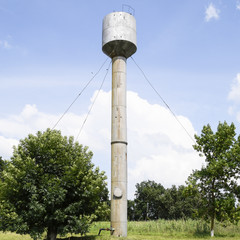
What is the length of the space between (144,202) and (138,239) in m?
73.9

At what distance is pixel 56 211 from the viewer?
2022 centimetres

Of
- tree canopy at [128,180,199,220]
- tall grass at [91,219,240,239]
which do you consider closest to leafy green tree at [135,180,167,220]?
tree canopy at [128,180,199,220]

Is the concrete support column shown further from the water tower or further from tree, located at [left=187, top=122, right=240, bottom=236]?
tree, located at [left=187, top=122, right=240, bottom=236]

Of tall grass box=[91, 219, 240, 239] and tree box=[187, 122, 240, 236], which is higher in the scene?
tree box=[187, 122, 240, 236]

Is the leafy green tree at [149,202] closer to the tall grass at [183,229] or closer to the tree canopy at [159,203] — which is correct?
the tree canopy at [159,203]

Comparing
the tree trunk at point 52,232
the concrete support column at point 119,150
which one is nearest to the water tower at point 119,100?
the concrete support column at point 119,150

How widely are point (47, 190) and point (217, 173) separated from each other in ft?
58.4

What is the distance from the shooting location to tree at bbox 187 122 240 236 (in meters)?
28.5

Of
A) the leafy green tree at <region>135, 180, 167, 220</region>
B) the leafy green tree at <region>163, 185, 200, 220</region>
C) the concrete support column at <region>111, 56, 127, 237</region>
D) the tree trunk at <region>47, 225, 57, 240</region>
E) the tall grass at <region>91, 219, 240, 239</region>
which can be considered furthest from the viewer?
the leafy green tree at <region>135, 180, 167, 220</region>

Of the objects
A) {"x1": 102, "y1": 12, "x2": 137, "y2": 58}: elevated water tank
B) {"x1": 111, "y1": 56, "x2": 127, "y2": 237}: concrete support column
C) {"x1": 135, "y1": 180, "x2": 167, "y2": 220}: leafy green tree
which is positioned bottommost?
{"x1": 135, "y1": 180, "x2": 167, "y2": 220}: leafy green tree

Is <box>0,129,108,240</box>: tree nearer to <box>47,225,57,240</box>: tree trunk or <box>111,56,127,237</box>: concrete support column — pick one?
<box>47,225,57,240</box>: tree trunk

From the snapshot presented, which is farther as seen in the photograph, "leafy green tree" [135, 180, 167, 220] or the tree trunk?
"leafy green tree" [135, 180, 167, 220]

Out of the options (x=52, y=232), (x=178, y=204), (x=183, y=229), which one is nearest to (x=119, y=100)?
(x=52, y=232)

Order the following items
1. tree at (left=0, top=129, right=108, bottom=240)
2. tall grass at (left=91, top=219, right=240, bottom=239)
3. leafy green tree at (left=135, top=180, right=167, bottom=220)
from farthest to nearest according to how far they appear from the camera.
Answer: leafy green tree at (left=135, top=180, right=167, bottom=220), tall grass at (left=91, top=219, right=240, bottom=239), tree at (left=0, top=129, right=108, bottom=240)
